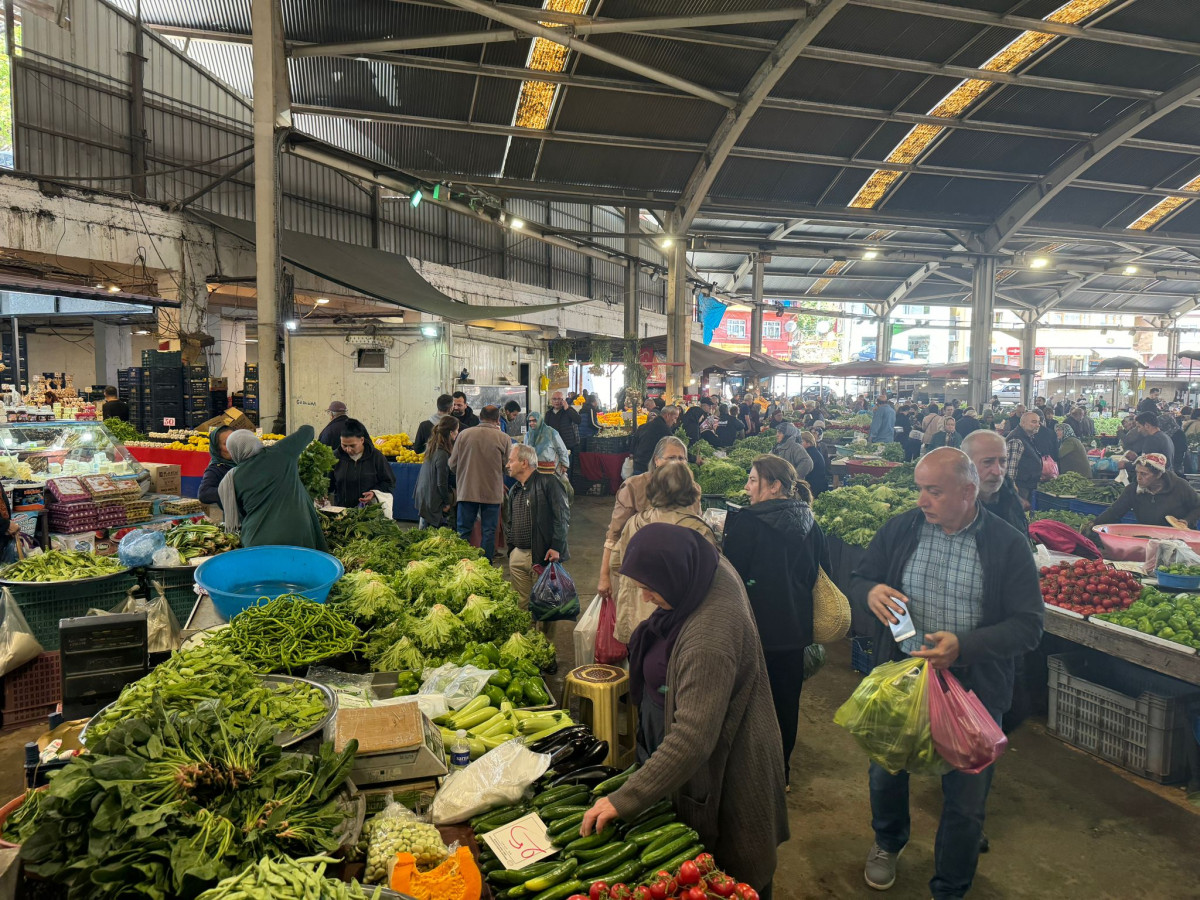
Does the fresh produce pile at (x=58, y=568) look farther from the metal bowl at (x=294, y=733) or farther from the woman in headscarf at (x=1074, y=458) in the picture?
the woman in headscarf at (x=1074, y=458)

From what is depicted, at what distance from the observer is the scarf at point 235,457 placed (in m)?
4.91

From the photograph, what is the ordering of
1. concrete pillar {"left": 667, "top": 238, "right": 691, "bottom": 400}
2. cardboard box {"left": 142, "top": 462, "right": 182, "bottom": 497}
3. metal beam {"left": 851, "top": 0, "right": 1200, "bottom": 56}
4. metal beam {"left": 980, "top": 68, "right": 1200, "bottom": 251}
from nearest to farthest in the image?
1. cardboard box {"left": 142, "top": 462, "right": 182, "bottom": 497}
2. metal beam {"left": 851, "top": 0, "right": 1200, "bottom": 56}
3. metal beam {"left": 980, "top": 68, "right": 1200, "bottom": 251}
4. concrete pillar {"left": 667, "top": 238, "right": 691, "bottom": 400}

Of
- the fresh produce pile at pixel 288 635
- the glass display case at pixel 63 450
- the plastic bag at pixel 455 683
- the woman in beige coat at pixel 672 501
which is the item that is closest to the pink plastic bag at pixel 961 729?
the woman in beige coat at pixel 672 501

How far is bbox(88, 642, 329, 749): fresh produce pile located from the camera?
2.41 metres

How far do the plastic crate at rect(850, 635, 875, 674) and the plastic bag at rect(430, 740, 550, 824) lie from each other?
12.3 ft

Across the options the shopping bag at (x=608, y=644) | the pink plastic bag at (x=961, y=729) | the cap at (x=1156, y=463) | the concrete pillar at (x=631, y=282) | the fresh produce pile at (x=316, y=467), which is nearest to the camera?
the pink plastic bag at (x=961, y=729)

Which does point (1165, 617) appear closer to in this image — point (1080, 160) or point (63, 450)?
point (63, 450)

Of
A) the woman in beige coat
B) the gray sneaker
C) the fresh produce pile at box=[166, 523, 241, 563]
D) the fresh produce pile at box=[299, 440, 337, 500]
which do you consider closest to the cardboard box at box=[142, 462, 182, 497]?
the fresh produce pile at box=[299, 440, 337, 500]

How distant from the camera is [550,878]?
209 centimetres

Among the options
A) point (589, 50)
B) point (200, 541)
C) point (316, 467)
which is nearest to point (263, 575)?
point (200, 541)

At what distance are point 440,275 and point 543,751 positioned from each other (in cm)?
1897

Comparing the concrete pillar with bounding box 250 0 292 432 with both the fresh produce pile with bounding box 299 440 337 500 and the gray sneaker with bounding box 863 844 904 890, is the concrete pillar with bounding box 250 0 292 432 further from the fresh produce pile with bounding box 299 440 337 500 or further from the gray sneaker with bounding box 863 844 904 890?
the gray sneaker with bounding box 863 844 904 890

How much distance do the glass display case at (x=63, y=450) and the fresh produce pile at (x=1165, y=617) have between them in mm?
8413

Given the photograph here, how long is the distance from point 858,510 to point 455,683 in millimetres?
4718
